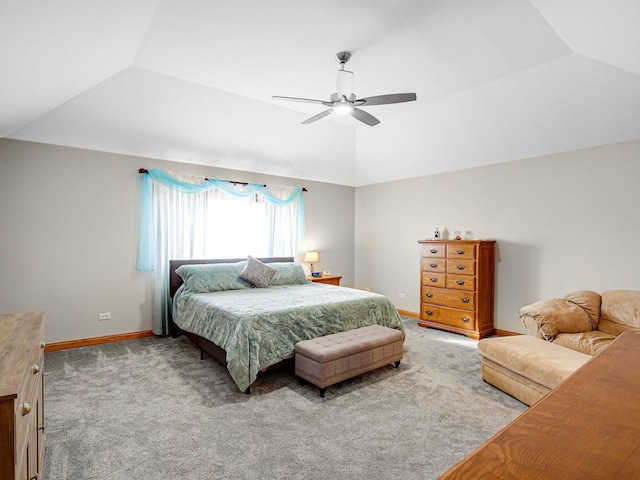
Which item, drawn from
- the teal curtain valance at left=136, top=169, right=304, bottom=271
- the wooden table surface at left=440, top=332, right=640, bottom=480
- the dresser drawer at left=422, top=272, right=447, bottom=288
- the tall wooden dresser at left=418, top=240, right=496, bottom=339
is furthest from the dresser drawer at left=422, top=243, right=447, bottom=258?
the wooden table surface at left=440, top=332, right=640, bottom=480

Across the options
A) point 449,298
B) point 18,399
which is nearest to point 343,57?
point 18,399

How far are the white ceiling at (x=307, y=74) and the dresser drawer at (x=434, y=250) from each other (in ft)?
4.37

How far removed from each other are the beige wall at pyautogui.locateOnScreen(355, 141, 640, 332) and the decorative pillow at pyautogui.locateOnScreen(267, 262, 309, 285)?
205 centimetres

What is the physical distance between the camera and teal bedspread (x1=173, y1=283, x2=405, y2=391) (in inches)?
124

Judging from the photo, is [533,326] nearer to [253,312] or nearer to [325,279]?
[253,312]

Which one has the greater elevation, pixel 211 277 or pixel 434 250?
pixel 434 250

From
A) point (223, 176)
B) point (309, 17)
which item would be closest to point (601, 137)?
point (309, 17)

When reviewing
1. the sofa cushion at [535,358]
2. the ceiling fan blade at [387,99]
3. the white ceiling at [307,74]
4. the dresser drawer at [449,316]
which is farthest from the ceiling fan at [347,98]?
the dresser drawer at [449,316]

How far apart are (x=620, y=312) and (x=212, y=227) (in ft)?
17.1

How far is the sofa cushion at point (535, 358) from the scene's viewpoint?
2686 mm

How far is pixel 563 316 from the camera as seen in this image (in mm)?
3477

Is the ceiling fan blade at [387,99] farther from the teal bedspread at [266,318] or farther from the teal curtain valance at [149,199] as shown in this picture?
the teal curtain valance at [149,199]

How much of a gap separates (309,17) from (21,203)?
3923mm

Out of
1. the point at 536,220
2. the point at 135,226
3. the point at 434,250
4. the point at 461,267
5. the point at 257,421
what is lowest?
the point at 257,421
